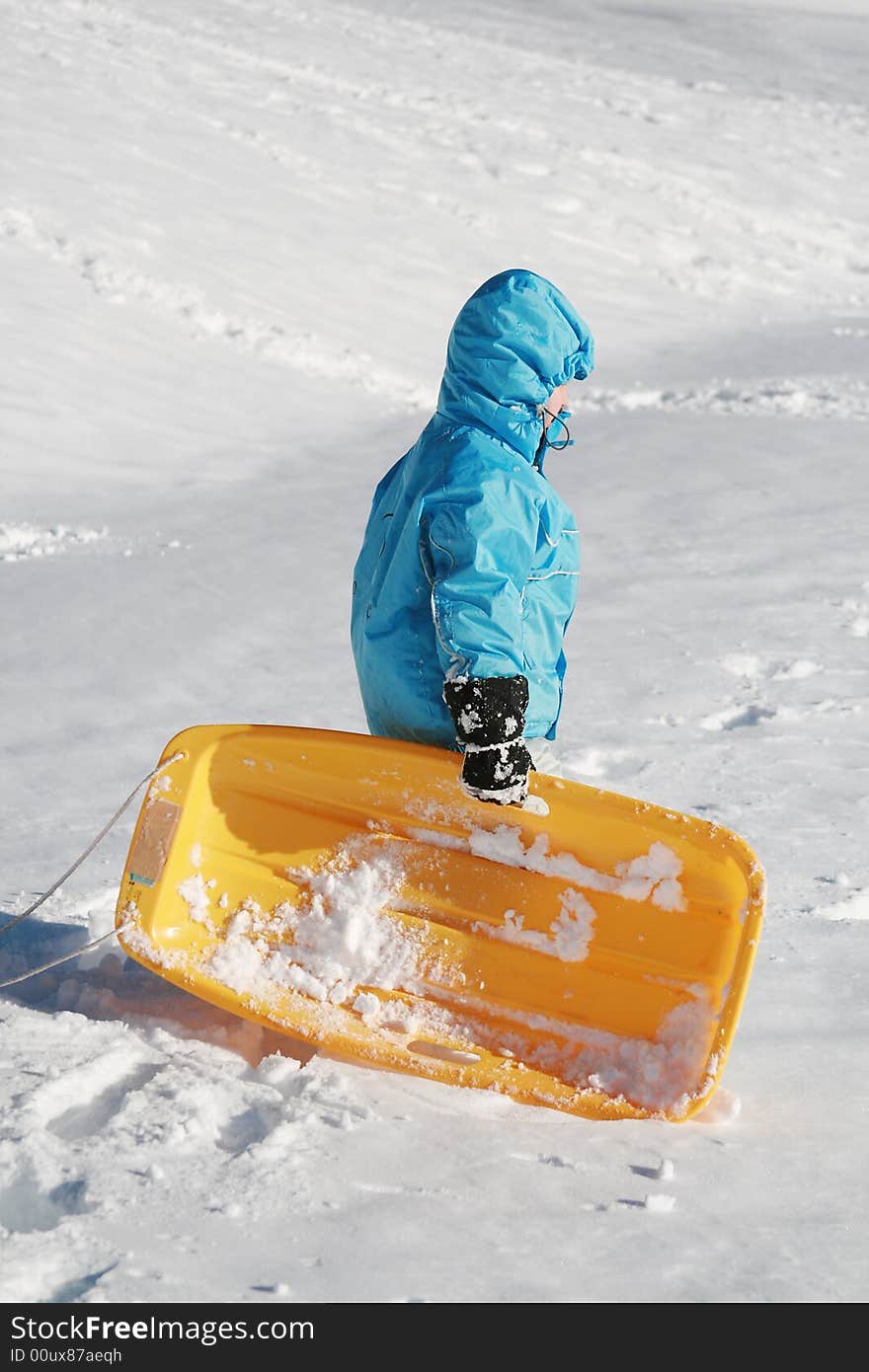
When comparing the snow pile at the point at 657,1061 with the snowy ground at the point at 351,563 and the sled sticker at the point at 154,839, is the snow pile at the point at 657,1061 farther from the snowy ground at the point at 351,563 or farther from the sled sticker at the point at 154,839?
the sled sticker at the point at 154,839

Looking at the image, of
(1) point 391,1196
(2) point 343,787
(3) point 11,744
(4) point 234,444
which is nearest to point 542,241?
(4) point 234,444

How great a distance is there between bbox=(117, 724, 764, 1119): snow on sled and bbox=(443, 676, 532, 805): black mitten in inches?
9.3

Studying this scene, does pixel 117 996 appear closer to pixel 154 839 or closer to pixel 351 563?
pixel 154 839

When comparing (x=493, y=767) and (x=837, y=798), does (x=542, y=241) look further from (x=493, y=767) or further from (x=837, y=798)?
(x=493, y=767)

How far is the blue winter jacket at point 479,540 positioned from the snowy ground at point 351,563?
0.67 m

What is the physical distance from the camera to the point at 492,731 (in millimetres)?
2100

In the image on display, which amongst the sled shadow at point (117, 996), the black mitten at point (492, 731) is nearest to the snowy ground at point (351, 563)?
the sled shadow at point (117, 996)

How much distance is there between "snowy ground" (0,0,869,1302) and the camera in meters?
1.84

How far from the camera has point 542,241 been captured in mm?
10516

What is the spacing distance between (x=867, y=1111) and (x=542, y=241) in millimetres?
9269

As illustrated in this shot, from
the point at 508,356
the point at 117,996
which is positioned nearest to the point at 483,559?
the point at 508,356

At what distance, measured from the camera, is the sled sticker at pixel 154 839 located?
8.19ft

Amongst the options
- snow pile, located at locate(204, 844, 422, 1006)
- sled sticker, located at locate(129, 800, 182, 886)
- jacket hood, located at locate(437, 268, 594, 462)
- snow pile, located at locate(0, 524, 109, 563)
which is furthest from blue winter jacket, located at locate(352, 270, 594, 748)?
snow pile, located at locate(0, 524, 109, 563)

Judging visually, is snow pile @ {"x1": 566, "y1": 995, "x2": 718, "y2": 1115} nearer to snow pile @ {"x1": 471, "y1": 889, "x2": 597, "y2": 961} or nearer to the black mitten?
snow pile @ {"x1": 471, "y1": 889, "x2": 597, "y2": 961}
